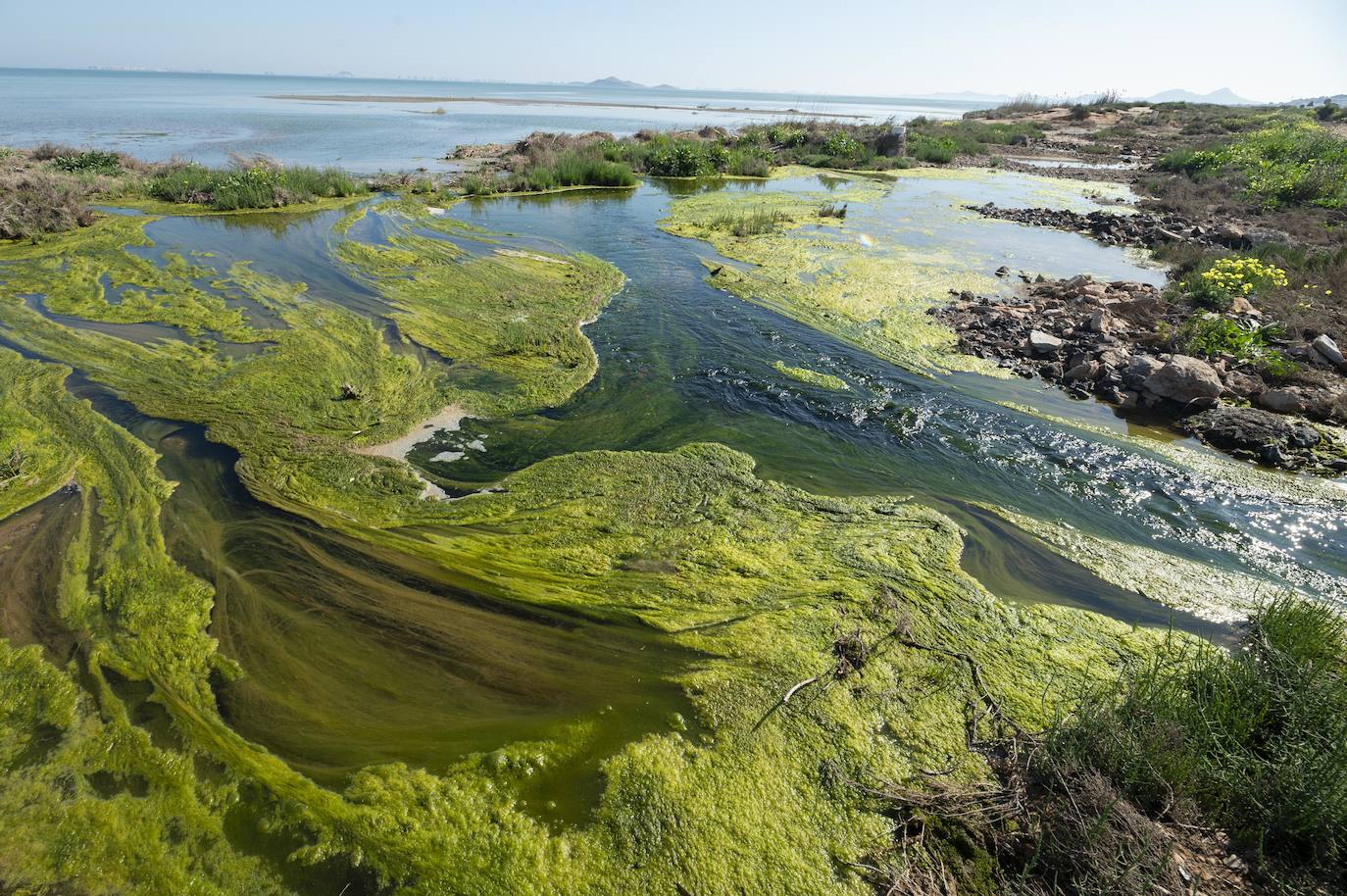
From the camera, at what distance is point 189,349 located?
6168 millimetres

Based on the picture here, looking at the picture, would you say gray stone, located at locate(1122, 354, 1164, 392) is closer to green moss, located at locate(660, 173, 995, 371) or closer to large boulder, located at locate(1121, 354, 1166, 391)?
large boulder, located at locate(1121, 354, 1166, 391)

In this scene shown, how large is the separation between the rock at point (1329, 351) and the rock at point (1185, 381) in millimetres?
1425

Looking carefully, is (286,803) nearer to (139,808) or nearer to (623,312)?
(139,808)

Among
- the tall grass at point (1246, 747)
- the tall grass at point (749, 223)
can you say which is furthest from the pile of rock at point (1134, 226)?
the tall grass at point (1246, 747)

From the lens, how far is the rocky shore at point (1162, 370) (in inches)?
202

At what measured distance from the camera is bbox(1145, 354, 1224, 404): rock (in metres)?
5.62

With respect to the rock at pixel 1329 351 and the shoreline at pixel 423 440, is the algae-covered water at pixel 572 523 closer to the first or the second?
the shoreline at pixel 423 440

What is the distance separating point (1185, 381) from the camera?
18.7 ft

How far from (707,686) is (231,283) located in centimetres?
952

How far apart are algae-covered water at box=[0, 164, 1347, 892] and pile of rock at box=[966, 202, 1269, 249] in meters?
8.13

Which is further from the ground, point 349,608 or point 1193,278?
point 1193,278

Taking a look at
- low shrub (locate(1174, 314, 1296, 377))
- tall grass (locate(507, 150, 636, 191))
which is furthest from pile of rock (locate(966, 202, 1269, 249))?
tall grass (locate(507, 150, 636, 191))

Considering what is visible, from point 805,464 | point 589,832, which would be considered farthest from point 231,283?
point 589,832

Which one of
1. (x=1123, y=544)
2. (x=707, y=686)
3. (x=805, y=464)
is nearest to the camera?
(x=707, y=686)
